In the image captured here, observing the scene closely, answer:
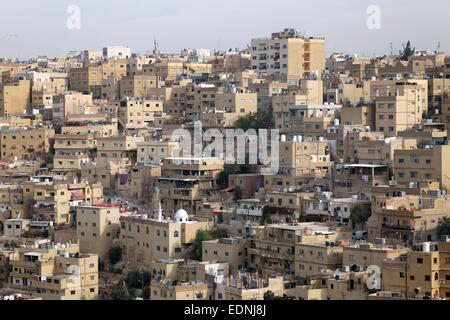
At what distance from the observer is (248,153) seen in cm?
3120

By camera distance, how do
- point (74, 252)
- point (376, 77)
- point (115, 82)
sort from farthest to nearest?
1. point (115, 82)
2. point (376, 77)
3. point (74, 252)

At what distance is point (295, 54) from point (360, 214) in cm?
1783

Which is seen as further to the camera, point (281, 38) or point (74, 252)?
point (281, 38)

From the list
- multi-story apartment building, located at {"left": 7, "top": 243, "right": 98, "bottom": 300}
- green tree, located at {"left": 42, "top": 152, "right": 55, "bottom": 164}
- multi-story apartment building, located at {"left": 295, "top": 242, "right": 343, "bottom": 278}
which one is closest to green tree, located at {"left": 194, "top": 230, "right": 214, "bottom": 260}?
multi-story apartment building, located at {"left": 7, "top": 243, "right": 98, "bottom": 300}

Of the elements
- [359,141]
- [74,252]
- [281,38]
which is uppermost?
[281,38]

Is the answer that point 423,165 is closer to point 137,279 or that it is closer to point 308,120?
point 308,120

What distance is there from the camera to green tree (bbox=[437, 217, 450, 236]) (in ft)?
75.0

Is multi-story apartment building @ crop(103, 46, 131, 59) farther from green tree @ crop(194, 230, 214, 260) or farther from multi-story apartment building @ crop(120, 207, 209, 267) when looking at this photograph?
green tree @ crop(194, 230, 214, 260)

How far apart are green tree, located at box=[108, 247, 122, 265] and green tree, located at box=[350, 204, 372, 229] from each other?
5400 mm

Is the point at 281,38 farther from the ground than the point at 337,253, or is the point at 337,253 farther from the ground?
the point at 281,38

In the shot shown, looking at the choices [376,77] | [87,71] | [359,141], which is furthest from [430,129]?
[87,71]

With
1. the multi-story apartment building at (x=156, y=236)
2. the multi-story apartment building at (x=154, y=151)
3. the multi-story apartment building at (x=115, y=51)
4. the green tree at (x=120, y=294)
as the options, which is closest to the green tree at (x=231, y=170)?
the multi-story apartment building at (x=154, y=151)

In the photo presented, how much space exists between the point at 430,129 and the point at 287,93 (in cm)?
574
